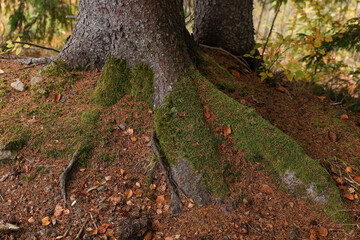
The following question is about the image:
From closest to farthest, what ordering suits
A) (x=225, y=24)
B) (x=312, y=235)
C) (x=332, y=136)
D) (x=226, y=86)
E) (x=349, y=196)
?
(x=312, y=235) → (x=349, y=196) → (x=332, y=136) → (x=226, y=86) → (x=225, y=24)

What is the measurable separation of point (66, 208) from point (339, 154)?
3154 millimetres

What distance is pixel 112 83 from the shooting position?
10.1ft

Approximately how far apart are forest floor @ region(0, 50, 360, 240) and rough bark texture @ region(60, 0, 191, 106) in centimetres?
45

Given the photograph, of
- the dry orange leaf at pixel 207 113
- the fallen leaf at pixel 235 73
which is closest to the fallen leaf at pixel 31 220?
the dry orange leaf at pixel 207 113

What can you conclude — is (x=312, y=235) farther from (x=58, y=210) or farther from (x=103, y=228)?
(x=58, y=210)

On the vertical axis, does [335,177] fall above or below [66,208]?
above

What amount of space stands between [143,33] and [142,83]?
577 millimetres

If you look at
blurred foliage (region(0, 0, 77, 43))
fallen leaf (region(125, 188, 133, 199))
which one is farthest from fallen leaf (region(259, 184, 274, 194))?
blurred foliage (region(0, 0, 77, 43))

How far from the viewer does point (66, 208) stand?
244 centimetres

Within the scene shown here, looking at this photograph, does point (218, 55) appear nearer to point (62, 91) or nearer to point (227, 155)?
point (227, 155)

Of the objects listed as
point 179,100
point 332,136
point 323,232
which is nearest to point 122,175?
point 179,100

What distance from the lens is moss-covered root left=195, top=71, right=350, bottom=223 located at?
2424mm

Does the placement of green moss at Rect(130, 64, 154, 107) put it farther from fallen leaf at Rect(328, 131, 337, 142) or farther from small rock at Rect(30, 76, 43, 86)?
fallen leaf at Rect(328, 131, 337, 142)

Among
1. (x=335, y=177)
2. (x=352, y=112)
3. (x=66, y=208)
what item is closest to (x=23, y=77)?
(x=66, y=208)
